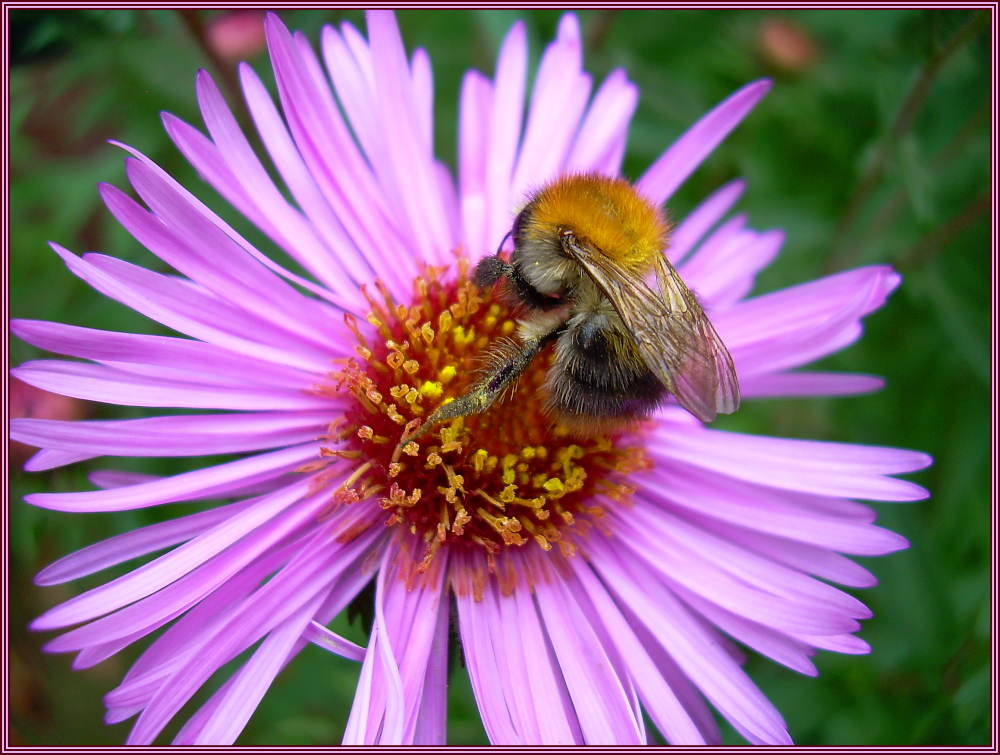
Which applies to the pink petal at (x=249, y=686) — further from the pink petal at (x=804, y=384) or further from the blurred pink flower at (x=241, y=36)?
the blurred pink flower at (x=241, y=36)

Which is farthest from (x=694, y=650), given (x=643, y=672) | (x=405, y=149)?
(x=405, y=149)

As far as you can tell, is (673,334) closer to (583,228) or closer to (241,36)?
(583,228)

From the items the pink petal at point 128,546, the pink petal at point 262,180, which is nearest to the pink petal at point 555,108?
the pink petal at point 262,180

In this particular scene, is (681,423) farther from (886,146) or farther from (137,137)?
(137,137)

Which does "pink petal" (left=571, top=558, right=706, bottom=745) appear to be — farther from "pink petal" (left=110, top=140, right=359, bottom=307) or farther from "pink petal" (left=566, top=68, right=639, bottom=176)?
"pink petal" (left=566, top=68, right=639, bottom=176)

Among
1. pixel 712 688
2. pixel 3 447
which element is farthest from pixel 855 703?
pixel 3 447

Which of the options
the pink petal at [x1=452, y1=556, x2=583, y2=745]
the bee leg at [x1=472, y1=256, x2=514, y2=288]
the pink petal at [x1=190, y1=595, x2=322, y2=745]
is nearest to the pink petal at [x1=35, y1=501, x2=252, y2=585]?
the pink petal at [x1=190, y1=595, x2=322, y2=745]

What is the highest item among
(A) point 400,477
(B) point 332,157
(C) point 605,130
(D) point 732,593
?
(C) point 605,130
